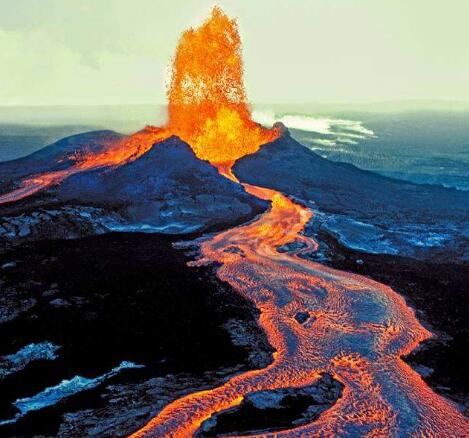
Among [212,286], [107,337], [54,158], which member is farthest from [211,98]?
[107,337]

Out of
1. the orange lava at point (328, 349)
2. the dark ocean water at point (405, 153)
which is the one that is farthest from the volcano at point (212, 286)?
the dark ocean water at point (405, 153)

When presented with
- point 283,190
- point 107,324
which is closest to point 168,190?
point 283,190

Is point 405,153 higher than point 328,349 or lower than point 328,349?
higher

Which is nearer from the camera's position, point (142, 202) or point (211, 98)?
point (142, 202)

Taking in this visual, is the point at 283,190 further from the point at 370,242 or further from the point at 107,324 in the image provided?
the point at 107,324

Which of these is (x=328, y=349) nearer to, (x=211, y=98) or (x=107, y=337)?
(x=107, y=337)

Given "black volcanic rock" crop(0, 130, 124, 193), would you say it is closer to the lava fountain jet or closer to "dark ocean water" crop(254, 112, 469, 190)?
the lava fountain jet
